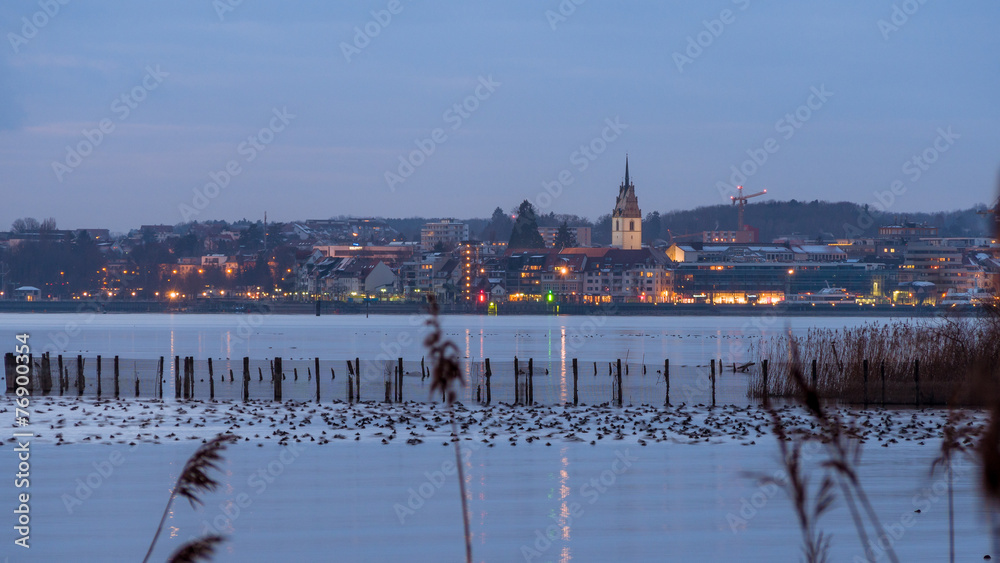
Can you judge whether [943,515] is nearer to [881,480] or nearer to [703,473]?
[881,480]

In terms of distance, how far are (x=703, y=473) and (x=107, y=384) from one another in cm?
2448

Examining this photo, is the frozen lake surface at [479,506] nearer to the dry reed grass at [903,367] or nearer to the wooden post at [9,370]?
the dry reed grass at [903,367]

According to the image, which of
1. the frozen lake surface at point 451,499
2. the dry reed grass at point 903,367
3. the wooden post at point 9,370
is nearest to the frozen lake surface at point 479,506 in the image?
the frozen lake surface at point 451,499

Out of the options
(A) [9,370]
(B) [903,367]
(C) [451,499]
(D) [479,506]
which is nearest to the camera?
(D) [479,506]

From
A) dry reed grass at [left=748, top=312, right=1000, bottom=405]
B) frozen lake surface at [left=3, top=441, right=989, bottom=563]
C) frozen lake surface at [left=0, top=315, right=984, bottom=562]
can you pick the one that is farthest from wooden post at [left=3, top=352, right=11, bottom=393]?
dry reed grass at [left=748, top=312, right=1000, bottom=405]

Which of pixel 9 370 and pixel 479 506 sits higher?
pixel 479 506

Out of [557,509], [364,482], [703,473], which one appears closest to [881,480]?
[703,473]

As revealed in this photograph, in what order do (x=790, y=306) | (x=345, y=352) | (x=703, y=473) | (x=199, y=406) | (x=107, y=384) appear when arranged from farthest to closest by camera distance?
(x=790, y=306), (x=345, y=352), (x=107, y=384), (x=199, y=406), (x=703, y=473)

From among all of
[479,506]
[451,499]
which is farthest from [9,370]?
[479,506]

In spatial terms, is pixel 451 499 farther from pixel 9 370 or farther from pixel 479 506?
pixel 9 370

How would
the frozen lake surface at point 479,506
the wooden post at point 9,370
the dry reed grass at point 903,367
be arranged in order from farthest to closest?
the wooden post at point 9,370, the dry reed grass at point 903,367, the frozen lake surface at point 479,506

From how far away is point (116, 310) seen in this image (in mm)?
183000

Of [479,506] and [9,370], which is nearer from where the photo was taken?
[479,506]

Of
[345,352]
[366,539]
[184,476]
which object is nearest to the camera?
[184,476]
